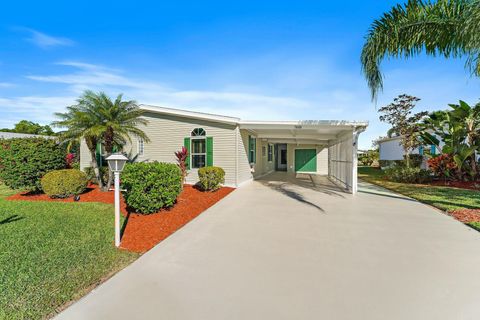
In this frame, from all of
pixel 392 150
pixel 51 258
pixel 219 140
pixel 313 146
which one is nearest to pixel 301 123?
pixel 219 140

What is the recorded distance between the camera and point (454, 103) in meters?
11.6

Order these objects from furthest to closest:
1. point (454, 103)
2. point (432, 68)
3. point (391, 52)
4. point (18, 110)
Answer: point (18, 110) < point (454, 103) < point (432, 68) < point (391, 52)

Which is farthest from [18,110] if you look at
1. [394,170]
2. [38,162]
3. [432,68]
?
[394,170]

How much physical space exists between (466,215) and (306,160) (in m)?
13.9

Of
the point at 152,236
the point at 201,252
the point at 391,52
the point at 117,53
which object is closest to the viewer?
the point at 201,252

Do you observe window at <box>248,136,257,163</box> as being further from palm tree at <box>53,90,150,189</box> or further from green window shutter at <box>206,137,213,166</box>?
palm tree at <box>53,90,150,189</box>

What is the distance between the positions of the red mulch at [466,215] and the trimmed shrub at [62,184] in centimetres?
1145

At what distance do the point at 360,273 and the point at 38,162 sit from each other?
10.4 m

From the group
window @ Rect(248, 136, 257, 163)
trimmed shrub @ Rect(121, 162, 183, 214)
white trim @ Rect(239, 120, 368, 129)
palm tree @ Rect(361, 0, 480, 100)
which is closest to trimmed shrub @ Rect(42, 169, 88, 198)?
trimmed shrub @ Rect(121, 162, 183, 214)

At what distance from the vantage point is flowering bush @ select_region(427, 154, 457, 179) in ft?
37.9

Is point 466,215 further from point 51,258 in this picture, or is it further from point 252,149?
point 252,149

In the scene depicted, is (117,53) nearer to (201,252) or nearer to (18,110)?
(201,252)

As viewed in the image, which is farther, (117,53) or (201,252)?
(117,53)

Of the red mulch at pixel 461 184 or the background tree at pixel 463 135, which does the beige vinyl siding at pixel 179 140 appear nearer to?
the red mulch at pixel 461 184
